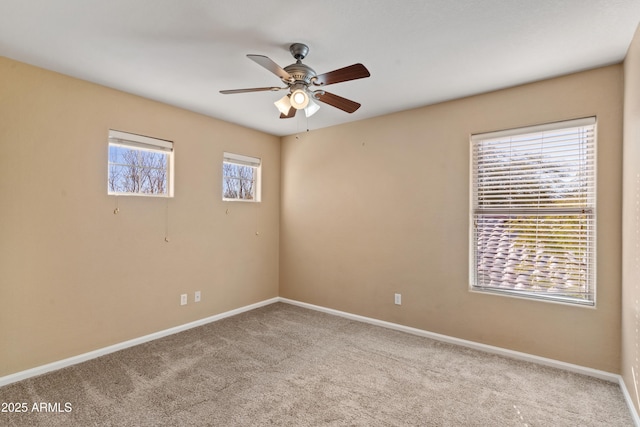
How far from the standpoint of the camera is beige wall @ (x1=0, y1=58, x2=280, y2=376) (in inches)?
98.9

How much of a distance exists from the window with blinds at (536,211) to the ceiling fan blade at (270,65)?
6.84ft

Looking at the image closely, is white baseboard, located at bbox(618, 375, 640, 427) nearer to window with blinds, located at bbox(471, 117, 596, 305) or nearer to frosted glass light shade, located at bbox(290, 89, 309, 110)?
window with blinds, located at bbox(471, 117, 596, 305)

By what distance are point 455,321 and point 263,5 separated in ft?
10.6

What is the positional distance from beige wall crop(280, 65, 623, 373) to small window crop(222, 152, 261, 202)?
18.9 inches

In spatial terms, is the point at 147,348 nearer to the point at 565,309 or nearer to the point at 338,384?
the point at 338,384

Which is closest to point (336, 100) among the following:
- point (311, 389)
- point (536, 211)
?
point (536, 211)

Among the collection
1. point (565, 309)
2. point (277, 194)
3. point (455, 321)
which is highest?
point (277, 194)

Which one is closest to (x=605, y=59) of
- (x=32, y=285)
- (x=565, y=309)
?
(x=565, y=309)

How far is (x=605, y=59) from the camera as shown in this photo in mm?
2436

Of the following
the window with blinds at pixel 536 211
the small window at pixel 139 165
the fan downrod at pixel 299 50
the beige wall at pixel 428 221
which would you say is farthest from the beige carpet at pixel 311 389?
the fan downrod at pixel 299 50

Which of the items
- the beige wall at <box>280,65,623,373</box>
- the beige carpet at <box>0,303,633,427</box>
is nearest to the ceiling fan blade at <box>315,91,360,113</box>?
the beige wall at <box>280,65,623,373</box>

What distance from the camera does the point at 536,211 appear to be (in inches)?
113

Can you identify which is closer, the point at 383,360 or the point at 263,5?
the point at 263,5

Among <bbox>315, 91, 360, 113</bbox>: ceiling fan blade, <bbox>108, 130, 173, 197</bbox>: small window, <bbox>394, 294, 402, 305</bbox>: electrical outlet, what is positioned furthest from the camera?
<bbox>394, 294, 402, 305</bbox>: electrical outlet
